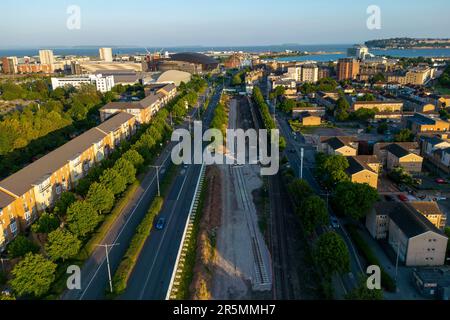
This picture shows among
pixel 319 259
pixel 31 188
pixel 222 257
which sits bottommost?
pixel 222 257

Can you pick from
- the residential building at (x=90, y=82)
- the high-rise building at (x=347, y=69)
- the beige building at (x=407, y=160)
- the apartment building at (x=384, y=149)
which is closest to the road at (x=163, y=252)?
the apartment building at (x=384, y=149)

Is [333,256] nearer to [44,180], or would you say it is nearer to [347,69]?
[44,180]

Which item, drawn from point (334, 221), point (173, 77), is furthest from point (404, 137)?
point (173, 77)

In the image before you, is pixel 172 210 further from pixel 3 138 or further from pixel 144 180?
pixel 3 138

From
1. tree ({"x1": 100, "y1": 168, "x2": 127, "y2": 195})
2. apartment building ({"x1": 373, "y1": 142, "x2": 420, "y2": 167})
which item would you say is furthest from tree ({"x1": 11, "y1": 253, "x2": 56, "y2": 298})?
apartment building ({"x1": 373, "y1": 142, "x2": 420, "y2": 167})

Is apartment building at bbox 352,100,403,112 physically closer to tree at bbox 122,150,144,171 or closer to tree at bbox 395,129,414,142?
tree at bbox 395,129,414,142

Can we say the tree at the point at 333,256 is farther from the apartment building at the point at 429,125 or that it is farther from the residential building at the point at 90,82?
the residential building at the point at 90,82

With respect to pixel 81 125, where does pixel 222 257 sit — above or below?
below
